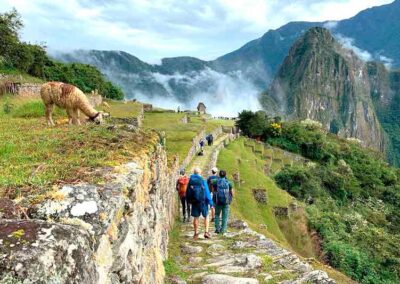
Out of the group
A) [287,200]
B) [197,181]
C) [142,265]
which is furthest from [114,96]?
[142,265]

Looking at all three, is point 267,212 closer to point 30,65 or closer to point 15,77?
point 15,77

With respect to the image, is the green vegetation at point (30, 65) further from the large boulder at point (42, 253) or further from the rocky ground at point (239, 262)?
the large boulder at point (42, 253)

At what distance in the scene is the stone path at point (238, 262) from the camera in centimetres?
Answer: 1112

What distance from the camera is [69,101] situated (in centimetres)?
1345

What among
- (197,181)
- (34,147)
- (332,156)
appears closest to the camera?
(34,147)

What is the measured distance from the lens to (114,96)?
8969 centimetres

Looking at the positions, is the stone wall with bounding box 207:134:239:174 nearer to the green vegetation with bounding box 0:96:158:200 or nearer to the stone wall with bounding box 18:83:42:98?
the stone wall with bounding box 18:83:42:98

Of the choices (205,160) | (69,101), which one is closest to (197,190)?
(69,101)

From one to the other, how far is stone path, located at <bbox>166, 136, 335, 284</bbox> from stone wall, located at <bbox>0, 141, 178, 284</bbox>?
3.86 metres

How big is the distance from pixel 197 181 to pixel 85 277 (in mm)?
10240

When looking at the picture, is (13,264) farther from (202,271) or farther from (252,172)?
(252,172)

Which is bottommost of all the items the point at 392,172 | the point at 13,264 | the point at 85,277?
the point at 392,172

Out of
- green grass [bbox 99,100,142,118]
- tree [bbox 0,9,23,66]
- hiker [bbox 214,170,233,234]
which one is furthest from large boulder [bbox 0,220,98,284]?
tree [bbox 0,9,23,66]

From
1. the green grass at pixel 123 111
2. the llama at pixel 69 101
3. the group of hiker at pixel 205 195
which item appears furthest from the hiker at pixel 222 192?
the green grass at pixel 123 111
